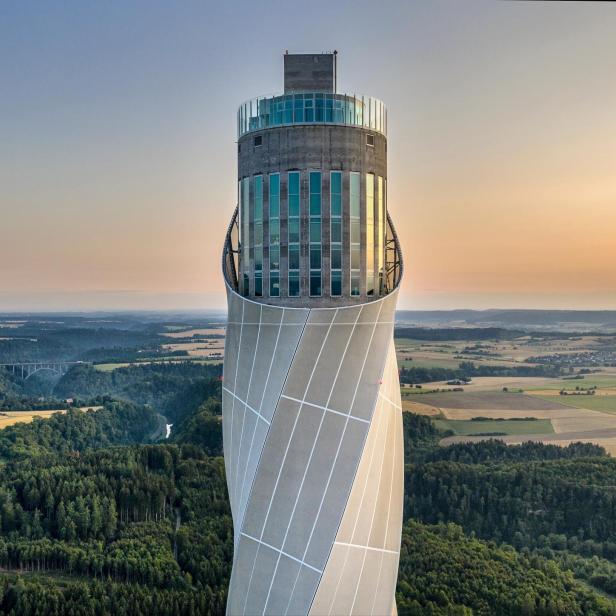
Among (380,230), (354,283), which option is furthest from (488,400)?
(354,283)

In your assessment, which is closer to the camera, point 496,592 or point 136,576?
point 496,592

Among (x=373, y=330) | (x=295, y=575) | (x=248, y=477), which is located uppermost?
(x=373, y=330)

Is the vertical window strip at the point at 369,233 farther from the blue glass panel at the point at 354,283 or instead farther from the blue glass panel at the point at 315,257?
the blue glass panel at the point at 315,257

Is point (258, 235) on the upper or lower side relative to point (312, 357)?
upper

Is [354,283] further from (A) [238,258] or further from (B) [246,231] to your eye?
(A) [238,258]

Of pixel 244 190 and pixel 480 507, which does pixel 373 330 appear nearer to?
pixel 244 190

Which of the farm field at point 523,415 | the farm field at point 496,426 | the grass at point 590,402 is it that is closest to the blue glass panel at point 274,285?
the farm field at point 523,415

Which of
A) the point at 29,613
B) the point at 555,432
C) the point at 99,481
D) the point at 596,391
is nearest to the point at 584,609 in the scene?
the point at 29,613
